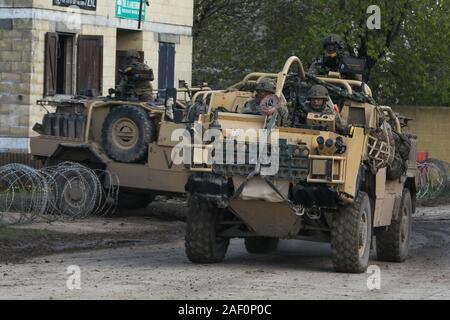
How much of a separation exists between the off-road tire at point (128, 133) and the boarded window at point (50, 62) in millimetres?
5883

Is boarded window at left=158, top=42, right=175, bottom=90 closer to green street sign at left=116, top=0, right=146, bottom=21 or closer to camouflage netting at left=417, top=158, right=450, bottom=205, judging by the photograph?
green street sign at left=116, top=0, right=146, bottom=21

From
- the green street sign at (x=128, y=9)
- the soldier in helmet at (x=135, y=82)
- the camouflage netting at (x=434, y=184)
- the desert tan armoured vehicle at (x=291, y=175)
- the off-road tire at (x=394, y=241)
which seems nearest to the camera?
the desert tan armoured vehicle at (x=291, y=175)

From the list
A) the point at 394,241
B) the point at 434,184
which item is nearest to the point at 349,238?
the point at 394,241

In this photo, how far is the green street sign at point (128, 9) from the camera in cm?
2845

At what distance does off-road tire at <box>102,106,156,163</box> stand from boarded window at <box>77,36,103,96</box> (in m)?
6.73

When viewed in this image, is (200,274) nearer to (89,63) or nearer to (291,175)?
(291,175)

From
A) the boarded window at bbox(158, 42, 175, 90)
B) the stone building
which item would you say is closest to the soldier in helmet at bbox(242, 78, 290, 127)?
the stone building

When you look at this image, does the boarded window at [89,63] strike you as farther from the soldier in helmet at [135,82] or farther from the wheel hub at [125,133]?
the wheel hub at [125,133]

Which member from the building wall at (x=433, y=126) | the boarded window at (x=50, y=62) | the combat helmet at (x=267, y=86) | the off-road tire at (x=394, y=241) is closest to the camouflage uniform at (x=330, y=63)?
the off-road tire at (x=394, y=241)

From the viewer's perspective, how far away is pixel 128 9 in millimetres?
28766

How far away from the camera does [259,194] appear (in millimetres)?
13445

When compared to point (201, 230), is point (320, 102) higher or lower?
higher

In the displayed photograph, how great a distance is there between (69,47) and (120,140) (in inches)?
292
